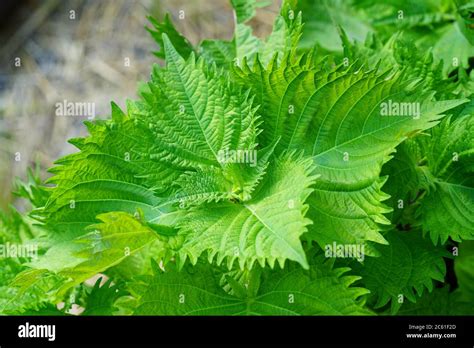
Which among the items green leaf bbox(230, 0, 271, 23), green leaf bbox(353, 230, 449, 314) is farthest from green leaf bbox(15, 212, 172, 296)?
green leaf bbox(230, 0, 271, 23)

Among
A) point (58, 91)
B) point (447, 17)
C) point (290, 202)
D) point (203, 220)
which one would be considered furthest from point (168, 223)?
point (58, 91)

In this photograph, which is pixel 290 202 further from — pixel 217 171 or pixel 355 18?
pixel 355 18

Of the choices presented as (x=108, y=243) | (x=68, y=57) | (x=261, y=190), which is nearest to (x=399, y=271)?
(x=261, y=190)

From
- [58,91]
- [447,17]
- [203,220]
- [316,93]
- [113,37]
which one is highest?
[113,37]

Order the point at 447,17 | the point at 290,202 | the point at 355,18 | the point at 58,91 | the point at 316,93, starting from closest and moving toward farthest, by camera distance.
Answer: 1. the point at 290,202
2. the point at 316,93
3. the point at 447,17
4. the point at 355,18
5. the point at 58,91

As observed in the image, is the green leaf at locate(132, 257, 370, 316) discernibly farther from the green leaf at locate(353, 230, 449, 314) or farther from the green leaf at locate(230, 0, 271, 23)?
the green leaf at locate(230, 0, 271, 23)

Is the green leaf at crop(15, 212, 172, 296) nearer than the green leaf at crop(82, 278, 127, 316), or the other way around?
the green leaf at crop(15, 212, 172, 296)

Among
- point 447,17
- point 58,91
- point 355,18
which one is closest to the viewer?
point 447,17

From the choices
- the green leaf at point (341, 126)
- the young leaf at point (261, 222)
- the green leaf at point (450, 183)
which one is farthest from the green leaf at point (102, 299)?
the green leaf at point (450, 183)

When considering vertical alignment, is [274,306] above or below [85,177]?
below
